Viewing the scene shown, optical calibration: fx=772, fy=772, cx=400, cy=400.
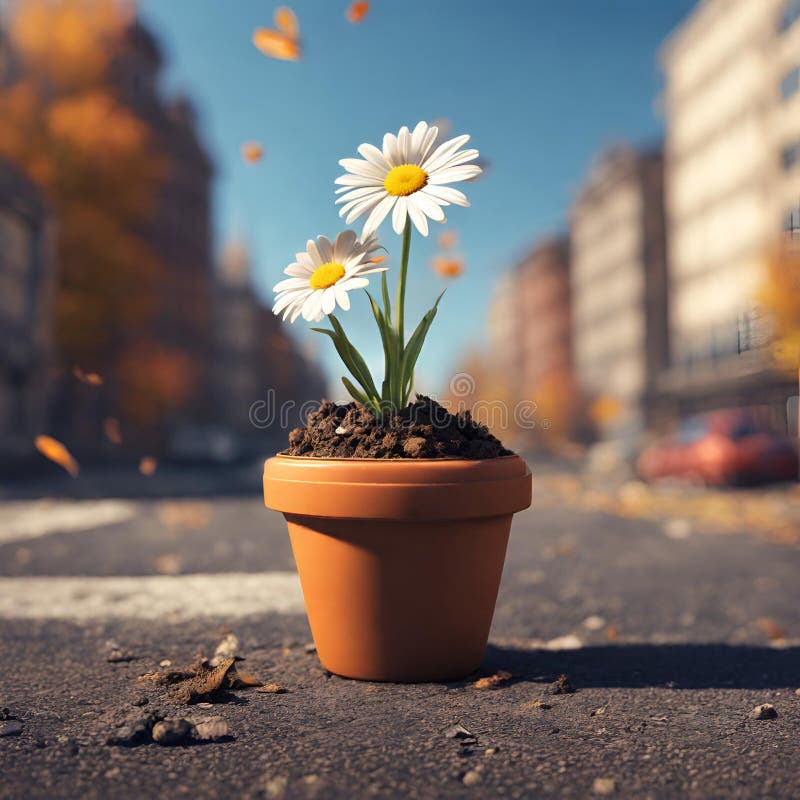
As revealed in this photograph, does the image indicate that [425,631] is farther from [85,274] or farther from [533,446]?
[533,446]

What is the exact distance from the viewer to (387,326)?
11.0 ft

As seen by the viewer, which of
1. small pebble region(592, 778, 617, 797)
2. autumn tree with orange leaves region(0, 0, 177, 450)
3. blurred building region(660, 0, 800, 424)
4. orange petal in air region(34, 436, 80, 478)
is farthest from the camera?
blurred building region(660, 0, 800, 424)

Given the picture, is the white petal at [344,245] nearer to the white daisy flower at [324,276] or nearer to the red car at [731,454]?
the white daisy flower at [324,276]

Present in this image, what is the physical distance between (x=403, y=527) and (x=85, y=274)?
25358 millimetres

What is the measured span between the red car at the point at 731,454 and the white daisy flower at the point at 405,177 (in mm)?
12501

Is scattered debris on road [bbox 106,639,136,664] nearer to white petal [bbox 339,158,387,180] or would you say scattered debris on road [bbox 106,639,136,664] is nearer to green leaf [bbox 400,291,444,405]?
green leaf [bbox 400,291,444,405]

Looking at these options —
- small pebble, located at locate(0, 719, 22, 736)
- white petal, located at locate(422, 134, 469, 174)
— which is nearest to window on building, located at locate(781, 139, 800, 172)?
white petal, located at locate(422, 134, 469, 174)

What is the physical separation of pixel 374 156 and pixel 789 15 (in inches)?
1612

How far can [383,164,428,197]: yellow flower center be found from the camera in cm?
313

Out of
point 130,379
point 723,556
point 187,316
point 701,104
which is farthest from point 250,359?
point 723,556

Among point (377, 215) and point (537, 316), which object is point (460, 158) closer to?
point (377, 215)

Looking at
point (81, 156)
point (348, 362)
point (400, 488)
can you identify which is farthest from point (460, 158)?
point (81, 156)

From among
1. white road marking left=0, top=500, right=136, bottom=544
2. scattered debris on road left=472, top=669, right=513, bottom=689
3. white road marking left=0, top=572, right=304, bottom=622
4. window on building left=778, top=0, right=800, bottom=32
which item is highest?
window on building left=778, top=0, right=800, bottom=32

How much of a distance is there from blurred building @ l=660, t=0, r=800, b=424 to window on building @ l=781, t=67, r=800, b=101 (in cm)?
5
